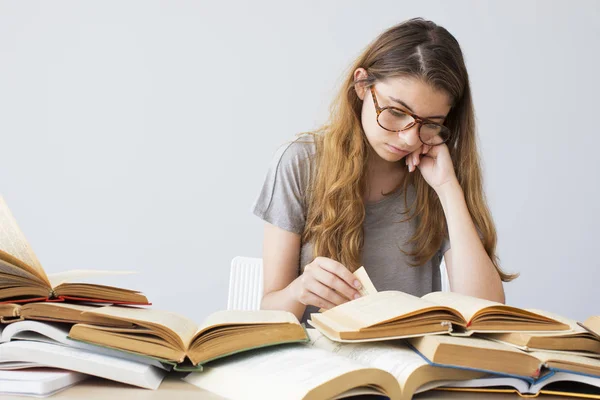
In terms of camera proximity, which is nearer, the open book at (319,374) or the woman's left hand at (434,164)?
the open book at (319,374)

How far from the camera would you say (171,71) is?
3.47 meters

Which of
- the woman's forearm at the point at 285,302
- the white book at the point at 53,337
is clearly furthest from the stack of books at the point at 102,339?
the woman's forearm at the point at 285,302

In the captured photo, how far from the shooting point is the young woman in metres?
1.55

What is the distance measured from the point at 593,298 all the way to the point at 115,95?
8.77ft

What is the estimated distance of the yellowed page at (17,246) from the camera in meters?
0.94

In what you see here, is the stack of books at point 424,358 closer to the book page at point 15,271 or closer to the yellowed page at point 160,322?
the yellowed page at point 160,322

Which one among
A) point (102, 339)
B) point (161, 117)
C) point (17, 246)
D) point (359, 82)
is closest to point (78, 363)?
point (102, 339)

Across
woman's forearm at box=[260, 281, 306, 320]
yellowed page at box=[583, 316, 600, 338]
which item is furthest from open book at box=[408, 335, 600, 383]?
woman's forearm at box=[260, 281, 306, 320]

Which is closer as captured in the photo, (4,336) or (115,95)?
(4,336)

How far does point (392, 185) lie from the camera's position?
1.82 meters

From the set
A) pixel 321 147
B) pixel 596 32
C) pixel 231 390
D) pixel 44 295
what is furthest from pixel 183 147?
pixel 231 390

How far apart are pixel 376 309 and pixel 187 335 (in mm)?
267

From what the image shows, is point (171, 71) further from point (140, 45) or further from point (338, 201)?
point (338, 201)

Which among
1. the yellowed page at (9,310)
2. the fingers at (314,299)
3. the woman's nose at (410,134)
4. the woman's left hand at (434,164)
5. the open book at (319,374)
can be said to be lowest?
the fingers at (314,299)
